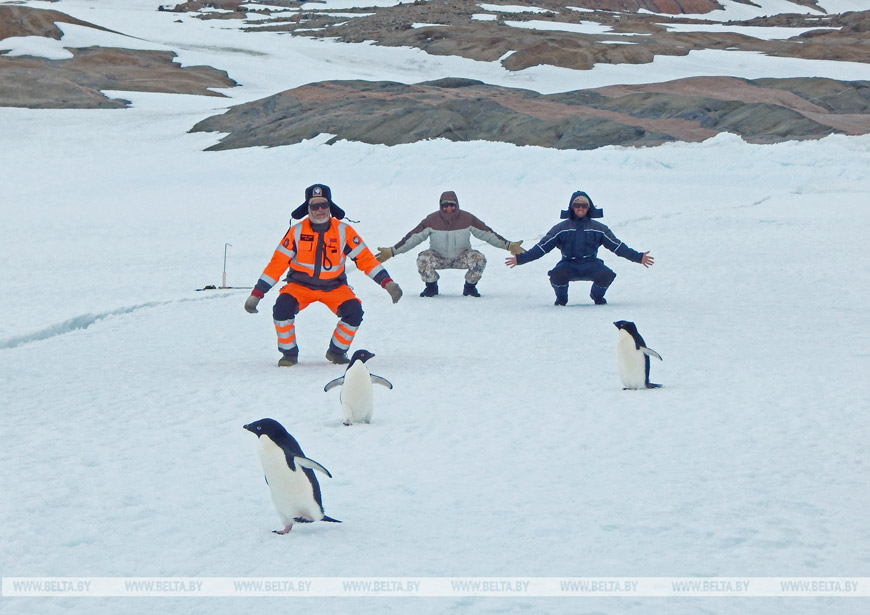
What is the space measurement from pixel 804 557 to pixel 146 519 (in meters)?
2.07

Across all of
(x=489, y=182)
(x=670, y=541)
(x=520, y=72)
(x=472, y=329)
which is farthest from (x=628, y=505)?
(x=520, y=72)

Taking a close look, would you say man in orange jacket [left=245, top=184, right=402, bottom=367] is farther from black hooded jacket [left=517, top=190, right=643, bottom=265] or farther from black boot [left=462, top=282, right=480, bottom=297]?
black boot [left=462, top=282, right=480, bottom=297]

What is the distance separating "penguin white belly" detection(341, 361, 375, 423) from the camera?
15.7 feet

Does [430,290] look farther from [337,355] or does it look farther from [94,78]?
[94,78]

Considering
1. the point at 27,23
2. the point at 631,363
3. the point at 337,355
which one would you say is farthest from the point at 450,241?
the point at 27,23

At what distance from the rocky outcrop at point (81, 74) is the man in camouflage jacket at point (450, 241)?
27171 mm

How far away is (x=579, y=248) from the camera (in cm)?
923

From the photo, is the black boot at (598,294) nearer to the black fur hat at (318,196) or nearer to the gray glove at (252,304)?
the black fur hat at (318,196)

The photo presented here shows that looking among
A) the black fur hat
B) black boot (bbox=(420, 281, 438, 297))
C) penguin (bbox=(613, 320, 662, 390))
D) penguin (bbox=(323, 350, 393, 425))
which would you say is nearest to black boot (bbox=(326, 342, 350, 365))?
the black fur hat

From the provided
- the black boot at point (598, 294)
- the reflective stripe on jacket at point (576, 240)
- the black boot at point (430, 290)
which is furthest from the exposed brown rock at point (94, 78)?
the black boot at point (598, 294)

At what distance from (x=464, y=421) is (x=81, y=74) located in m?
37.8

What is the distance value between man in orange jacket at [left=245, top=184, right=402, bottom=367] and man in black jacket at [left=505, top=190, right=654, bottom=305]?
8.37 ft

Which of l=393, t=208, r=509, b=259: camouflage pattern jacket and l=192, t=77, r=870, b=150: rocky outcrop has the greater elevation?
l=192, t=77, r=870, b=150: rocky outcrop

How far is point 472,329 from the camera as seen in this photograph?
26.3 feet
